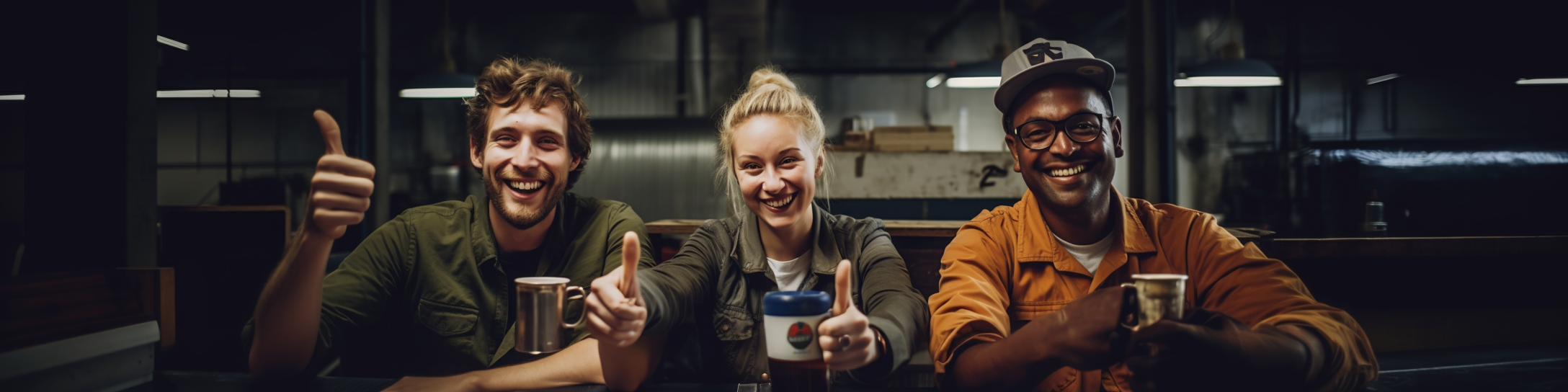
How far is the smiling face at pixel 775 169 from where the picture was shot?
1584mm

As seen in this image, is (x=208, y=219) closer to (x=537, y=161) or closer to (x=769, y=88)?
(x=537, y=161)

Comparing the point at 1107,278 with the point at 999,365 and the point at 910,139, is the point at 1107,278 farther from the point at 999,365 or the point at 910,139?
the point at 910,139

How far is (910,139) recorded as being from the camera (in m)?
5.69

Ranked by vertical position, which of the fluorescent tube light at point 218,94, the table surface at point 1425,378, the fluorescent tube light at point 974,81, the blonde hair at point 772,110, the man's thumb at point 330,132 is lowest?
the table surface at point 1425,378

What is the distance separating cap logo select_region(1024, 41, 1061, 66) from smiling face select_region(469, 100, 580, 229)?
3.68 feet

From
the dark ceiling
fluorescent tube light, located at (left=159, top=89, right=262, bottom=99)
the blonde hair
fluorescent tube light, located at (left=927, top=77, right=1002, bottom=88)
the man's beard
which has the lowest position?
the man's beard

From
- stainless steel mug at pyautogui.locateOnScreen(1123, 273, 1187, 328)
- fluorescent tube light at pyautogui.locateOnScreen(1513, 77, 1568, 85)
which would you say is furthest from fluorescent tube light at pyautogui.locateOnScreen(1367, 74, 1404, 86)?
stainless steel mug at pyautogui.locateOnScreen(1123, 273, 1187, 328)

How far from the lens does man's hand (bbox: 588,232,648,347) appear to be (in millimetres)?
1243

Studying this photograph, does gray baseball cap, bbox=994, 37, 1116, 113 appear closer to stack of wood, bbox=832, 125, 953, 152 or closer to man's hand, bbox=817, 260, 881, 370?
man's hand, bbox=817, 260, 881, 370

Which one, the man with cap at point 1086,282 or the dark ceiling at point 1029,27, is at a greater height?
the dark ceiling at point 1029,27

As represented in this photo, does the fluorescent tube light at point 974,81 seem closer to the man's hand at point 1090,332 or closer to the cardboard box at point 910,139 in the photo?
the cardboard box at point 910,139

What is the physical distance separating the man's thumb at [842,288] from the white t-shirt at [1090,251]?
0.63 m

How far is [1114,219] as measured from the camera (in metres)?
1.57

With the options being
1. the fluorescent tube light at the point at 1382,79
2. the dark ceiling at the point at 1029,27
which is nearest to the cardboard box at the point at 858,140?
the dark ceiling at the point at 1029,27
